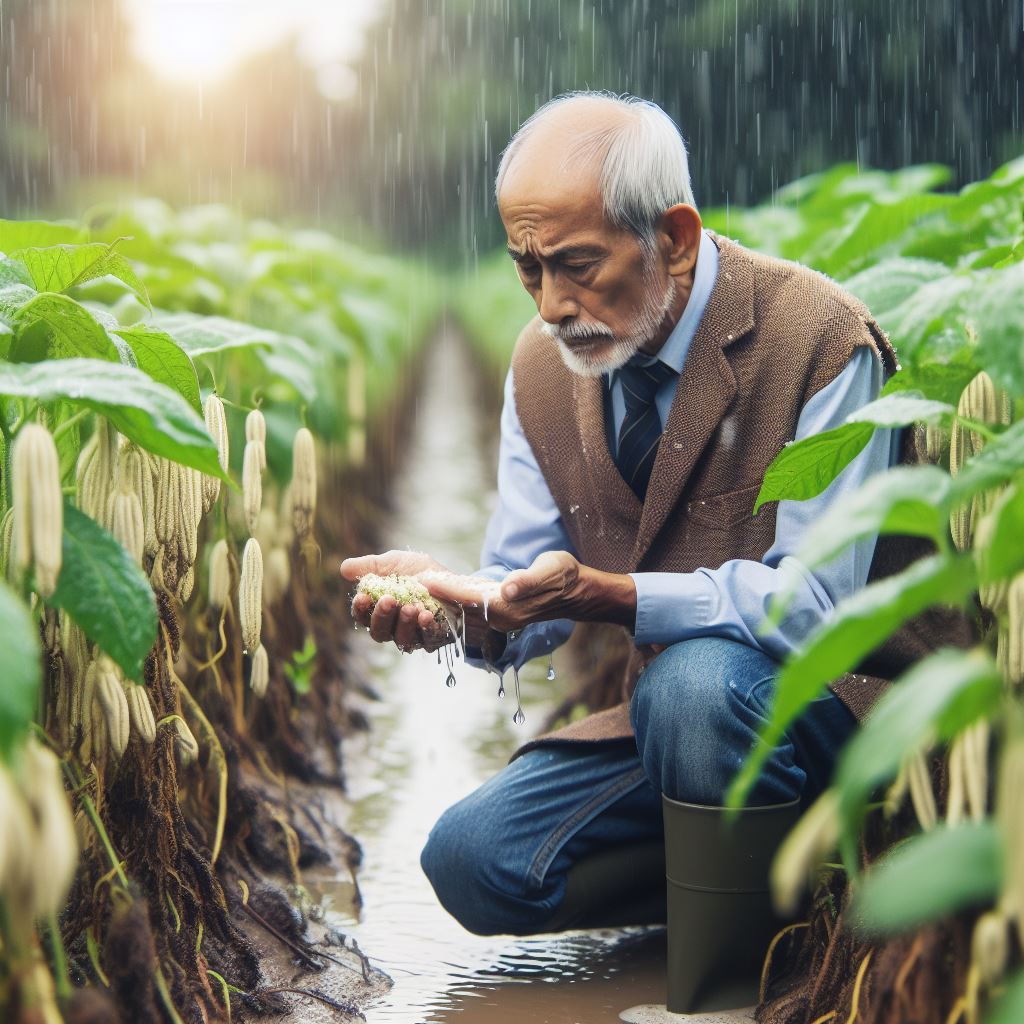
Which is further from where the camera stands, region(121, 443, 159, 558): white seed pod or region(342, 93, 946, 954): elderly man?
region(342, 93, 946, 954): elderly man

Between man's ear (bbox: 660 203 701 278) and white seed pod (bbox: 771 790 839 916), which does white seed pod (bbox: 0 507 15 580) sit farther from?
man's ear (bbox: 660 203 701 278)

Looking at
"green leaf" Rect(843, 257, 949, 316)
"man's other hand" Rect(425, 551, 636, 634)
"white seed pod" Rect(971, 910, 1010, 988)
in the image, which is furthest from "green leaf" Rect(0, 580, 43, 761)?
"green leaf" Rect(843, 257, 949, 316)

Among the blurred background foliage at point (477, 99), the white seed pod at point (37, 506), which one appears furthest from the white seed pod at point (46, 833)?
the blurred background foliage at point (477, 99)

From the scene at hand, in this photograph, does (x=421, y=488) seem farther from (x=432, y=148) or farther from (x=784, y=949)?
(x=432, y=148)

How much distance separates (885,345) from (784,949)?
87 cm

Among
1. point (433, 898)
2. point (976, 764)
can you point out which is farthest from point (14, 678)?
point (433, 898)

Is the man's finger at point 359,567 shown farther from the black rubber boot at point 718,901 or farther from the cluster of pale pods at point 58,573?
the black rubber boot at point 718,901

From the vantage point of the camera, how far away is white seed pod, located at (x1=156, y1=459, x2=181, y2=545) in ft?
5.49

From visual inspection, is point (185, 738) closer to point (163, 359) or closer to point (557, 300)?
point (163, 359)

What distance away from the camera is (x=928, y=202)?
9.87 feet

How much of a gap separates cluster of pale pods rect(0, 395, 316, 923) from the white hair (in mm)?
601

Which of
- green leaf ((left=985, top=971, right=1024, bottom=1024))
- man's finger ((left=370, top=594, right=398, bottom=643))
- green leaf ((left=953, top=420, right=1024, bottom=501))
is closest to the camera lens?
green leaf ((left=985, top=971, right=1024, bottom=1024))

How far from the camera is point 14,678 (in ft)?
3.01

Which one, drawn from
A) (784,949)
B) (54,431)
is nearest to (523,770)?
(784,949)
